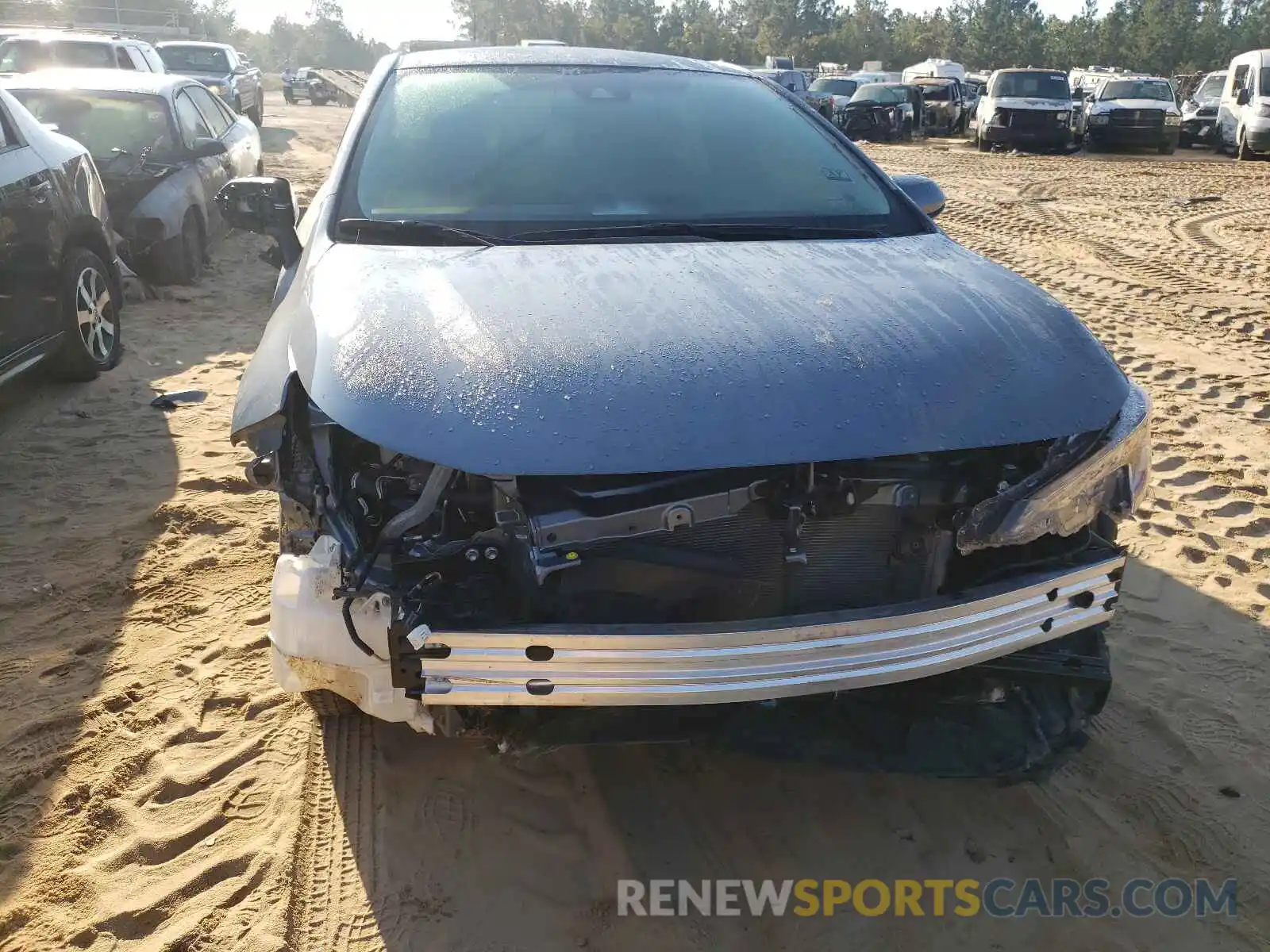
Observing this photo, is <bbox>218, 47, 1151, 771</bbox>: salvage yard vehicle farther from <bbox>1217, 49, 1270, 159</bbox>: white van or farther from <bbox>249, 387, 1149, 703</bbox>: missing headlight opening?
<bbox>1217, 49, 1270, 159</bbox>: white van

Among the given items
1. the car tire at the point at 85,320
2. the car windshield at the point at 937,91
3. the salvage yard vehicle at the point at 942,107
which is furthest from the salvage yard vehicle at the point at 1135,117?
the car tire at the point at 85,320

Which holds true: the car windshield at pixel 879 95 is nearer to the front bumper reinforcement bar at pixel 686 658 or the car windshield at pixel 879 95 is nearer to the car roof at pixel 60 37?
the car roof at pixel 60 37

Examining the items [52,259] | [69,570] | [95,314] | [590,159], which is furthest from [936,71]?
[69,570]

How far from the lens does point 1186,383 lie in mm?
5598

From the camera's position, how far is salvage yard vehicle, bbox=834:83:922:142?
21.0 metres

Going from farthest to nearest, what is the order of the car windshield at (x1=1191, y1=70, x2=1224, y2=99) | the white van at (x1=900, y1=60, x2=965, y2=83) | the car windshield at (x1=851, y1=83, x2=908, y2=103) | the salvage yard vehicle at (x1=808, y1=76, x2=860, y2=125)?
the white van at (x1=900, y1=60, x2=965, y2=83)
the salvage yard vehicle at (x1=808, y1=76, x2=860, y2=125)
the car windshield at (x1=851, y1=83, x2=908, y2=103)
the car windshield at (x1=1191, y1=70, x2=1224, y2=99)

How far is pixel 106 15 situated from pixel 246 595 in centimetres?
5111

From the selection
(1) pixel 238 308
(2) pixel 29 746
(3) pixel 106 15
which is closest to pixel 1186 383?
(2) pixel 29 746

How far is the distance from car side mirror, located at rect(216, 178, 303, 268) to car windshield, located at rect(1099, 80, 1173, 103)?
65.8ft

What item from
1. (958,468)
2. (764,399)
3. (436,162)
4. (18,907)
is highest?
(436,162)

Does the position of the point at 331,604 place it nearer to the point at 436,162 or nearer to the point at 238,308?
the point at 436,162

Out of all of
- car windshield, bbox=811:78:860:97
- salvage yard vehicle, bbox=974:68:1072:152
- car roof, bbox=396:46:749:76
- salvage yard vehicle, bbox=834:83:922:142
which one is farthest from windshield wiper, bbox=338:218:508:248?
car windshield, bbox=811:78:860:97

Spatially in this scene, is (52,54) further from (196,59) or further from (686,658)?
(686,658)

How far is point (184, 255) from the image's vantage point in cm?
747
